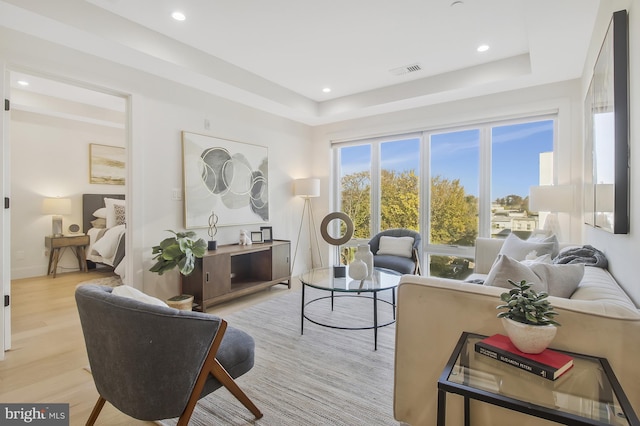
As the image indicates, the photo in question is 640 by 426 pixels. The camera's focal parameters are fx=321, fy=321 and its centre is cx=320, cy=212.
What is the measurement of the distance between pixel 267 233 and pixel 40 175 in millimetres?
3842

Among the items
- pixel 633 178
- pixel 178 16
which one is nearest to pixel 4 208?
pixel 178 16

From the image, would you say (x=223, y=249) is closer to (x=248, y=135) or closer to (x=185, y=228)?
(x=185, y=228)

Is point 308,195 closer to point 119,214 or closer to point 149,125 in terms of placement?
point 149,125

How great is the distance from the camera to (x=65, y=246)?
5.11 m

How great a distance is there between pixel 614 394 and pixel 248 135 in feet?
14.3

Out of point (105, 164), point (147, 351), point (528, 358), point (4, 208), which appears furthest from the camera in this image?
point (105, 164)

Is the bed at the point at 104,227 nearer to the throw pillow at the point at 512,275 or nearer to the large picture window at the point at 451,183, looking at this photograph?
the large picture window at the point at 451,183

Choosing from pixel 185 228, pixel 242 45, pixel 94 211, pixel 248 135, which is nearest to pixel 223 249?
pixel 185 228

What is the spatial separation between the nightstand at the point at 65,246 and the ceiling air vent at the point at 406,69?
17.7 feet

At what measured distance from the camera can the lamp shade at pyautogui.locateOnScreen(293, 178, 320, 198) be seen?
16.4ft

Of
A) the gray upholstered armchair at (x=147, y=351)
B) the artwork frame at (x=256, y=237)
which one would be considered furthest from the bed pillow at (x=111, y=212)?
the gray upholstered armchair at (x=147, y=351)

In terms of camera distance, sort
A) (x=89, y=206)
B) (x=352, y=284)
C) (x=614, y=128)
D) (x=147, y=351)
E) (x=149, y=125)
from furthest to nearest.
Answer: (x=89, y=206) < (x=149, y=125) < (x=352, y=284) < (x=614, y=128) < (x=147, y=351)

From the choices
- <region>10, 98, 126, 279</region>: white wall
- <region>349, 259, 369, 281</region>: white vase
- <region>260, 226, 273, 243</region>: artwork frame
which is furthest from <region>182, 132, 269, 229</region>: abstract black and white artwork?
<region>10, 98, 126, 279</region>: white wall

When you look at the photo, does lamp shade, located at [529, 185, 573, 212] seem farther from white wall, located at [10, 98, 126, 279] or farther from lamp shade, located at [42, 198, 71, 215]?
lamp shade, located at [42, 198, 71, 215]
